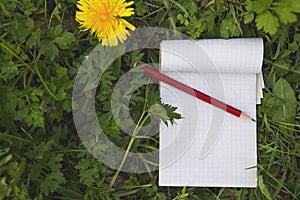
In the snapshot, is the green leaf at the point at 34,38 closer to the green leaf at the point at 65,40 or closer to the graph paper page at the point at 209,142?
the green leaf at the point at 65,40

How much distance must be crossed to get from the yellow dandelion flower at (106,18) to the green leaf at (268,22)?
0.40 m

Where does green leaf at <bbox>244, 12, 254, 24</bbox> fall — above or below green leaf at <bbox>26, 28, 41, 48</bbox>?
above

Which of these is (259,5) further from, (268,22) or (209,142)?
(209,142)

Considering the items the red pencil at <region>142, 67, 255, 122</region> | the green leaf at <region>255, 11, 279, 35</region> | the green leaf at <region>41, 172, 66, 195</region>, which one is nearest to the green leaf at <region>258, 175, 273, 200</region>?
the red pencil at <region>142, 67, 255, 122</region>

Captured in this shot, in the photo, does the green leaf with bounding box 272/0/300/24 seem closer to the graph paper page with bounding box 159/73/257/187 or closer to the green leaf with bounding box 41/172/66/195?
the graph paper page with bounding box 159/73/257/187

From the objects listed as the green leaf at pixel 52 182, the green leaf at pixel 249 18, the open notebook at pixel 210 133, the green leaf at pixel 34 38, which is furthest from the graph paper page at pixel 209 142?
the green leaf at pixel 34 38

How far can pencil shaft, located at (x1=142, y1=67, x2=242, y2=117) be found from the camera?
165 centimetres

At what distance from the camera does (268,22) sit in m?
1.53

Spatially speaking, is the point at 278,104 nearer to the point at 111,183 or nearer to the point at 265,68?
the point at 265,68

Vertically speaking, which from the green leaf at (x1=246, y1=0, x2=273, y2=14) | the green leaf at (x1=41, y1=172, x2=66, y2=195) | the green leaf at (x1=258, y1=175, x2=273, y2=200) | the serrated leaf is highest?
the green leaf at (x1=246, y1=0, x2=273, y2=14)

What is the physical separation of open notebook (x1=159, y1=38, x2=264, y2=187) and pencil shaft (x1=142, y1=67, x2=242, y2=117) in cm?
3

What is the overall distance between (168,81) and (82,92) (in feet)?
0.94

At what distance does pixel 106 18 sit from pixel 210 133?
20.7 inches

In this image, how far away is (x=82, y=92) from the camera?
64.3 inches
